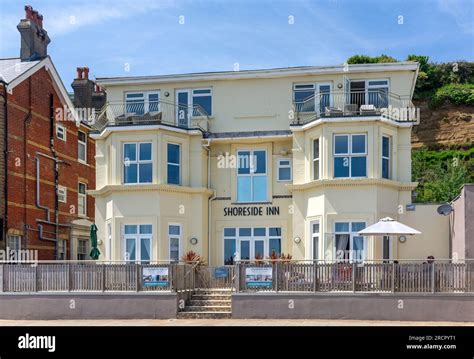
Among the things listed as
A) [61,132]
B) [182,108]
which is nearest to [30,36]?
[61,132]

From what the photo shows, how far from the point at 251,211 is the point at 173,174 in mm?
3453

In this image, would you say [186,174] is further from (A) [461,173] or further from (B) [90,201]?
(A) [461,173]

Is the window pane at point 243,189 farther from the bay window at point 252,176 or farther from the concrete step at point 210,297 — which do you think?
the concrete step at point 210,297

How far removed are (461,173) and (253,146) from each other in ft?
88.8

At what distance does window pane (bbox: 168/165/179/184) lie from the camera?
29453mm

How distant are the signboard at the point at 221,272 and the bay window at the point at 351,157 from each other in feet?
19.8

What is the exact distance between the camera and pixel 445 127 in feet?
222

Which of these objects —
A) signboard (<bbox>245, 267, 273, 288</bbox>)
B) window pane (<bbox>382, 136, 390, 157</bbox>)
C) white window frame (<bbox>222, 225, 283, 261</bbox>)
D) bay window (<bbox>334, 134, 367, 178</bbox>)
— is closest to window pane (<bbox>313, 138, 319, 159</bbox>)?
bay window (<bbox>334, 134, 367, 178</bbox>)

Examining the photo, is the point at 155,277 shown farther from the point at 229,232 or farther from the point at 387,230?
the point at 387,230

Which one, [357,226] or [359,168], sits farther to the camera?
[359,168]

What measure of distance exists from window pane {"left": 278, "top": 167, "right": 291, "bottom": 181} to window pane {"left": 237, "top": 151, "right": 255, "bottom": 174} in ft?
4.29

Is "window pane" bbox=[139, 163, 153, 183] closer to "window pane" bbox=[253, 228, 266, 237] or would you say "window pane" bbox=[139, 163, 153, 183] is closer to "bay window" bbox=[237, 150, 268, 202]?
"bay window" bbox=[237, 150, 268, 202]

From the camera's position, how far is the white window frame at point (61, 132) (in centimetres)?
3722
